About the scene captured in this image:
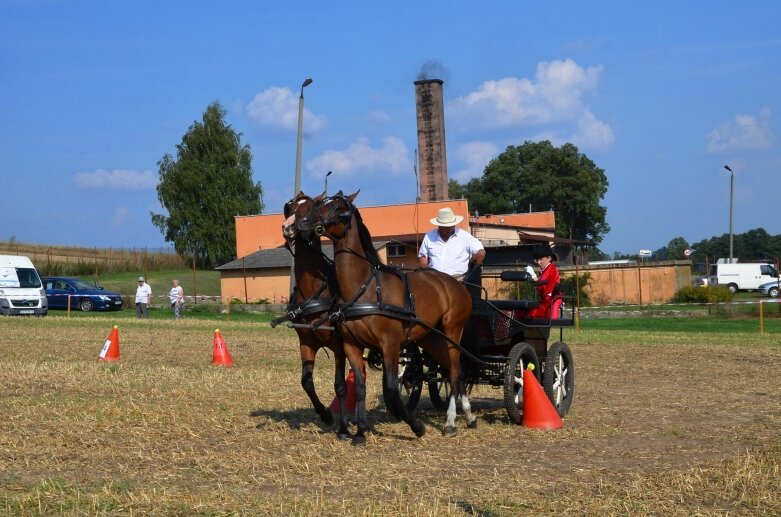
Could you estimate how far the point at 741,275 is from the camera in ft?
202

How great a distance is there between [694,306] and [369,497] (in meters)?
35.4

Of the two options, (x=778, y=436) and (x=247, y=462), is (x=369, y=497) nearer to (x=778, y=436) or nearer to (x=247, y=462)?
(x=247, y=462)

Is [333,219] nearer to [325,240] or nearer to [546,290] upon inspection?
[546,290]

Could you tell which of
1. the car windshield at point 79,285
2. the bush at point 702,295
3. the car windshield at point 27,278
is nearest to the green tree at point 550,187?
the bush at point 702,295

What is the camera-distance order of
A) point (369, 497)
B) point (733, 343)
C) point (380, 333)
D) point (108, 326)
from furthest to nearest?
point (108, 326) < point (733, 343) < point (380, 333) < point (369, 497)

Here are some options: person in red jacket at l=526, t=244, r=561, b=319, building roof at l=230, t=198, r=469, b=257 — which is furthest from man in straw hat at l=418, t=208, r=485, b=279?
building roof at l=230, t=198, r=469, b=257

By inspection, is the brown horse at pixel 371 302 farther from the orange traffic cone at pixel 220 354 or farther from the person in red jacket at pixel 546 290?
the orange traffic cone at pixel 220 354

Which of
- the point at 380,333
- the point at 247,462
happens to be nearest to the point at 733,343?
the point at 380,333

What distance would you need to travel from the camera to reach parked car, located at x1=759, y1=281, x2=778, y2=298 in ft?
184

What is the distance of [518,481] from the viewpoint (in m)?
7.68

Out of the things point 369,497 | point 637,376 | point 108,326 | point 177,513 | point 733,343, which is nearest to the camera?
point 177,513

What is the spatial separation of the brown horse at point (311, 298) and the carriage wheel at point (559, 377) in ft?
A: 8.28

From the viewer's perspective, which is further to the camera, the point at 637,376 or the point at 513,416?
the point at 637,376

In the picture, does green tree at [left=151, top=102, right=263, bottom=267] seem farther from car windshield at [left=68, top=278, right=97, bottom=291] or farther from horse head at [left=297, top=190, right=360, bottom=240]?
horse head at [left=297, top=190, right=360, bottom=240]
